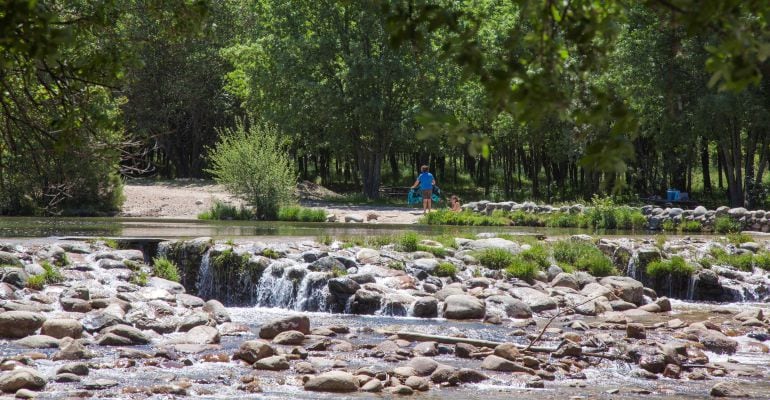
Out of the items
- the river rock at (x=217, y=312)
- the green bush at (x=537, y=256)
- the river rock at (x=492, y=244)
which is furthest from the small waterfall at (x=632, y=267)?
the river rock at (x=217, y=312)

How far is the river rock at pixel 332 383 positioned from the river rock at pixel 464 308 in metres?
4.77

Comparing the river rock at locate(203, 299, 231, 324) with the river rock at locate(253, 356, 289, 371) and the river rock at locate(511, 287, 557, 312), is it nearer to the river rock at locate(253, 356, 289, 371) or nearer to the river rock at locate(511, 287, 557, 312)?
the river rock at locate(253, 356, 289, 371)

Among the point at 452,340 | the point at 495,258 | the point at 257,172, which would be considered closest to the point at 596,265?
the point at 495,258

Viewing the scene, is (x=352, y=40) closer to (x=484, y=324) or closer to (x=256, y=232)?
(x=256, y=232)

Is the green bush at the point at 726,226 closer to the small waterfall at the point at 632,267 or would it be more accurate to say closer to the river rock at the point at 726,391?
the small waterfall at the point at 632,267

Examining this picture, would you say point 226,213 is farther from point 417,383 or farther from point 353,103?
point 417,383

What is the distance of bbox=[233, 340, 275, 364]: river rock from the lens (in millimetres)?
10148

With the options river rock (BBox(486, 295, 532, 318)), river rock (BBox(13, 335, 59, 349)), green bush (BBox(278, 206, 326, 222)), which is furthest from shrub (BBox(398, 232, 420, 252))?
green bush (BBox(278, 206, 326, 222))

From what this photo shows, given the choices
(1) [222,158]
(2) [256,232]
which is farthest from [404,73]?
(2) [256,232]

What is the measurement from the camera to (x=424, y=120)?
353cm

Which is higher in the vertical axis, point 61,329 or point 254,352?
point 61,329

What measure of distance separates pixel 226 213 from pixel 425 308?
1550 cm

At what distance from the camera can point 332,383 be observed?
8961 millimetres

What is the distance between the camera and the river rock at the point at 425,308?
13930 millimetres
